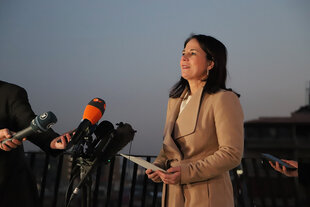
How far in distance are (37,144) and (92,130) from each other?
1.40 ft

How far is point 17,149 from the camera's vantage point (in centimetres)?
171

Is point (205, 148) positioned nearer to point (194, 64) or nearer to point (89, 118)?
A: point (194, 64)

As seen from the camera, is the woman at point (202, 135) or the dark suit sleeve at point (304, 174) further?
the woman at point (202, 135)

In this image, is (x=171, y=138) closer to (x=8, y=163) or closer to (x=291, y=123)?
(x=8, y=163)

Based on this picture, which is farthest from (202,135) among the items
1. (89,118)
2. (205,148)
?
(89,118)

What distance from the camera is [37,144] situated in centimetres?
181

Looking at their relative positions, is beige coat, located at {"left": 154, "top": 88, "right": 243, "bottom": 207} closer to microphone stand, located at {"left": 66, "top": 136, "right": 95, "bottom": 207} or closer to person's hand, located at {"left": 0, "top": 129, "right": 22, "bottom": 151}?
microphone stand, located at {"left": 66, "top": 136, "right": 95, "bottom": 207}

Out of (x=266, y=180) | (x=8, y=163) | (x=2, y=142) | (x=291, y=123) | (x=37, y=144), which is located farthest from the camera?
(x=291, y=123)

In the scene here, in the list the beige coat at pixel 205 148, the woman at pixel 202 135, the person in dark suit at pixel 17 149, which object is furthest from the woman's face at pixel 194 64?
the person in dark suit at pixel 17 149

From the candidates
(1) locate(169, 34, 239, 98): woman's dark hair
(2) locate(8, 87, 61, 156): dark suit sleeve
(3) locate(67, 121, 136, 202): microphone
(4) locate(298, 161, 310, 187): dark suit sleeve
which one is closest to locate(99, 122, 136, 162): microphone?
(3) locate(67, 121, 136, 202): microphone

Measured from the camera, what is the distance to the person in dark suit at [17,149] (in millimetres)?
1615

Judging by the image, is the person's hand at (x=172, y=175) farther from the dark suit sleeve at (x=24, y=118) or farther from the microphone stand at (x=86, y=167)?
the dark suit sleeve at (x=24, y=118)

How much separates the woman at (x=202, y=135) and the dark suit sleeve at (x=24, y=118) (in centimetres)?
52

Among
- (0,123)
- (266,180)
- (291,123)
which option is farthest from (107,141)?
(291,123)
